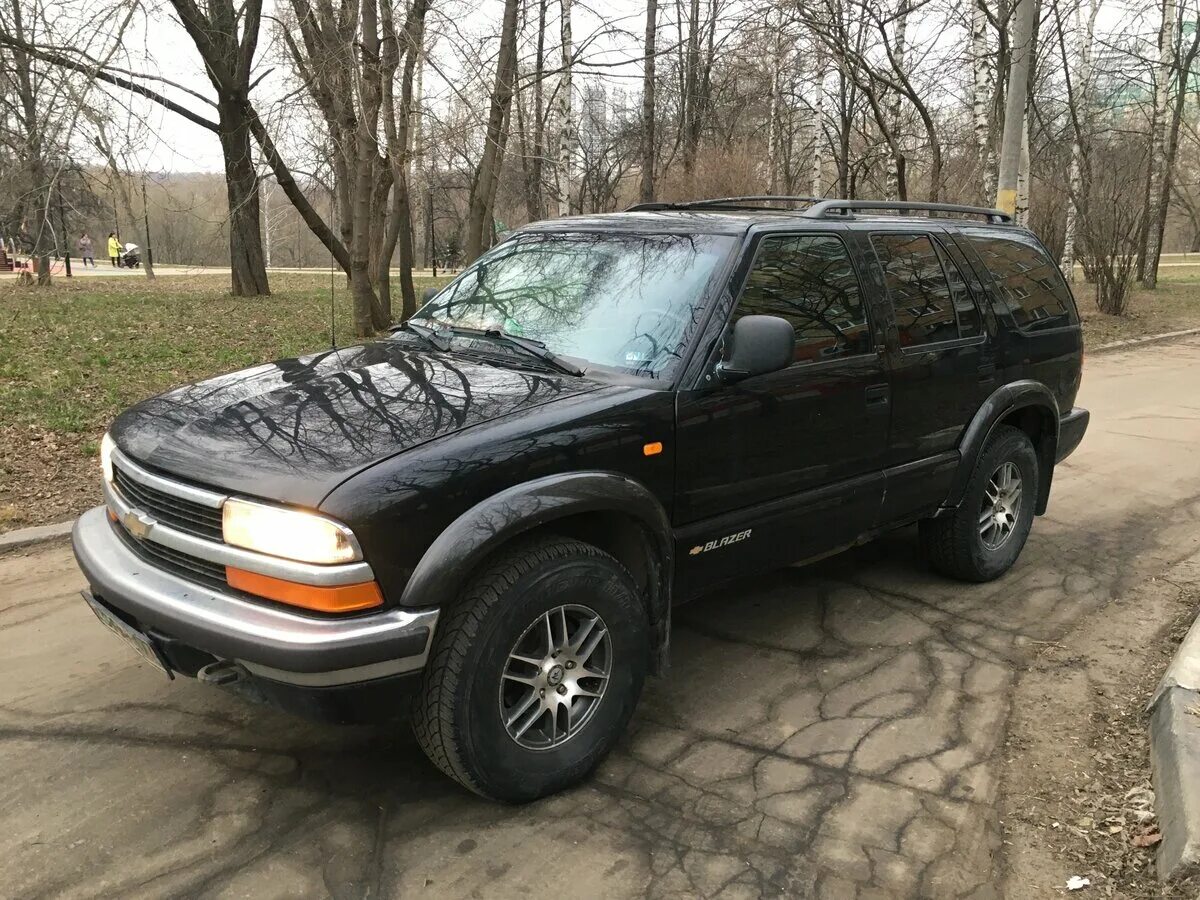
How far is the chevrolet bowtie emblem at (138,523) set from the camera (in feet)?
9.54

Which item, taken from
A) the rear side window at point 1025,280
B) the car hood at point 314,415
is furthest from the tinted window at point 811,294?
the rear side window at point 1025,280

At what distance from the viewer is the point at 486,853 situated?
9.05 feet

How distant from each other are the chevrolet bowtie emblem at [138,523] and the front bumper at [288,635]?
0.22 metres

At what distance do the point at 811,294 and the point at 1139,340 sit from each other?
46.7ft

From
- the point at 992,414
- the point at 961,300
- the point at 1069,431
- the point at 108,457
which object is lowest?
the point at 1069,431

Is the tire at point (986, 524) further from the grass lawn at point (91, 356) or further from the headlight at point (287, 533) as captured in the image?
the grass lawn at point (91, 356)

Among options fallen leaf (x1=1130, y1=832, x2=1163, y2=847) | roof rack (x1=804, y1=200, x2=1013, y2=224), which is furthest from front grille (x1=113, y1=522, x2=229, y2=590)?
fallen leaf (x1=1130, y1=832, x2=1163, y2=847)

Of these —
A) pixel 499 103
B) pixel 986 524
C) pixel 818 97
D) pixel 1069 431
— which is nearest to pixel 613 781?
pixel 986 524

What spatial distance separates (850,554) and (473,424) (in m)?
3.28

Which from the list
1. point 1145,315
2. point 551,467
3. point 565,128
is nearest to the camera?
point 551,467

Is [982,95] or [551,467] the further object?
[982,95]

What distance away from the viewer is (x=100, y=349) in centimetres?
1070

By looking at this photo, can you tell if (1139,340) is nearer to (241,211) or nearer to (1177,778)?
(1177,778)

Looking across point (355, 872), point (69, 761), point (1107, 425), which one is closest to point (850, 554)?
point (355, 872)
